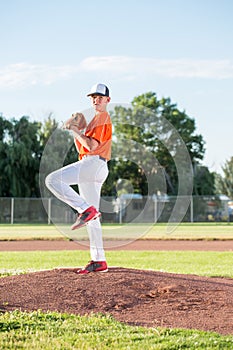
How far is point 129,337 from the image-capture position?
5.38 meters

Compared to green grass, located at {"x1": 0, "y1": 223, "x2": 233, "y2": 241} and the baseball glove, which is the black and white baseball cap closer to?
the baseball glove

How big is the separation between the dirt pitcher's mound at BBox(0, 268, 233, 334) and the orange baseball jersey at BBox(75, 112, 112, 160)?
1716mm

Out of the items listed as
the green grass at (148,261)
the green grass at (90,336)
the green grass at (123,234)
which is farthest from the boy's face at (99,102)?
the green grass at (123,234)

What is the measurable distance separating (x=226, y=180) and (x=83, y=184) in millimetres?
69891

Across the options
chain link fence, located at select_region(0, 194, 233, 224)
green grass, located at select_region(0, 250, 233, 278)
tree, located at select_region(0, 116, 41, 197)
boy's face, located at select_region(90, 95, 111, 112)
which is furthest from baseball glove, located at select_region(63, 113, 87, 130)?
tree, located at select_region(0, 116, 41, 197)

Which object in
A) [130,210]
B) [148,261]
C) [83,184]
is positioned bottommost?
[148,261]

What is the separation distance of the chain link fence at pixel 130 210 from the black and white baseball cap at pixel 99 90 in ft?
103

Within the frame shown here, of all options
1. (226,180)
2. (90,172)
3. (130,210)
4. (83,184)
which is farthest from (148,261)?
(226,180)

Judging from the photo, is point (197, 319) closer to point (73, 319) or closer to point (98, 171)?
point (73, 319)

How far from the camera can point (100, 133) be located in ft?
26.7

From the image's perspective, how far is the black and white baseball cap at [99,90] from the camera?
8352 millimetres

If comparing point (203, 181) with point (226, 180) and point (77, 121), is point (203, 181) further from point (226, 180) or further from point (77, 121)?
point (77, 121)

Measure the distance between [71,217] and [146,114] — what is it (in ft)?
71.4

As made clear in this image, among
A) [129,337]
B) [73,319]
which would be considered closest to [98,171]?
[73,319]
